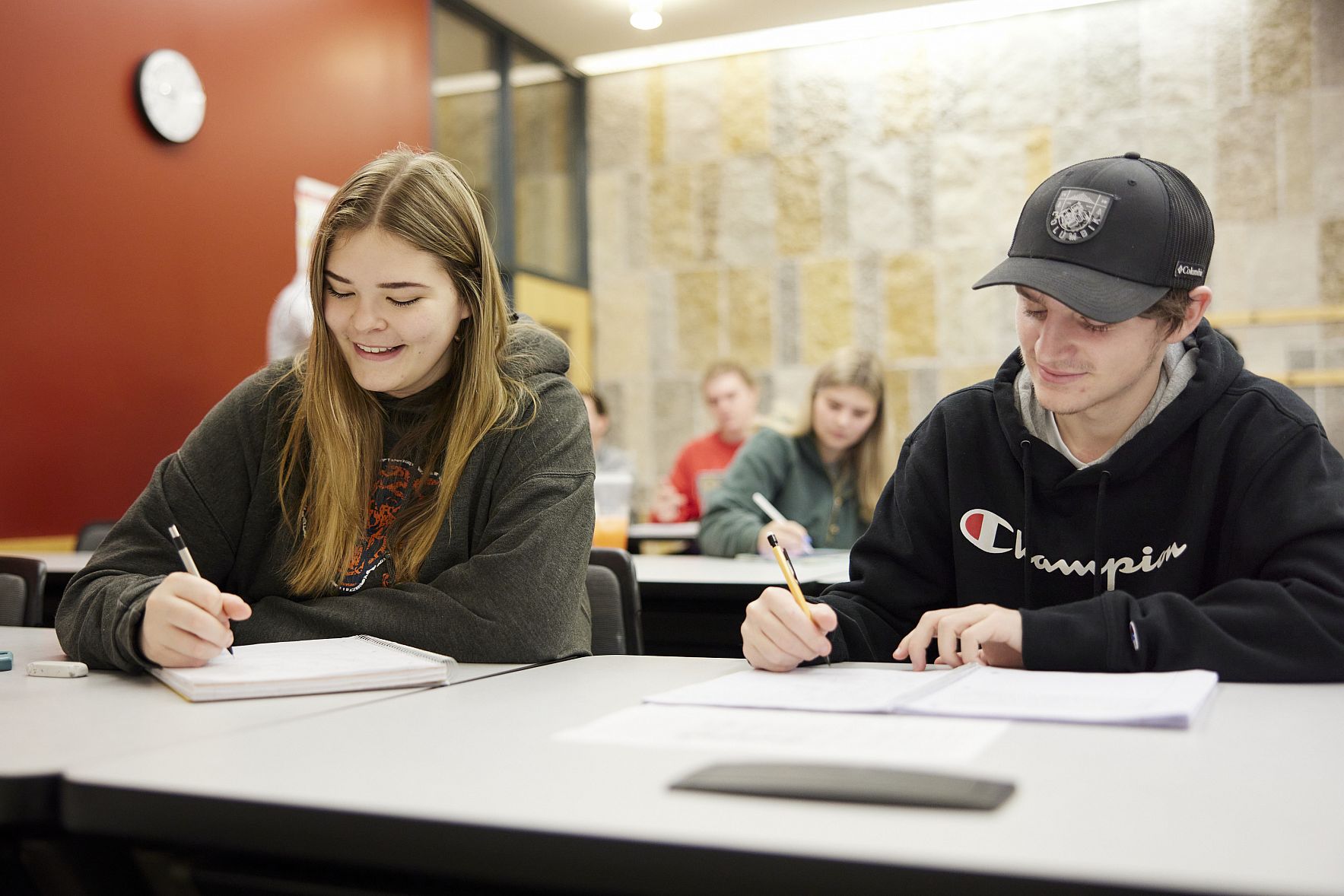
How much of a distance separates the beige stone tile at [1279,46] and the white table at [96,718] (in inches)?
212

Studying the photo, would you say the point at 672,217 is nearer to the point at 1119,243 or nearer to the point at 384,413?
the point at 384,413

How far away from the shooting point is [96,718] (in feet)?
3.38

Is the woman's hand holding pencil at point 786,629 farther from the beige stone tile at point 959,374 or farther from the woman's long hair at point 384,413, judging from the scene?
the beige stone tile at point 959,374

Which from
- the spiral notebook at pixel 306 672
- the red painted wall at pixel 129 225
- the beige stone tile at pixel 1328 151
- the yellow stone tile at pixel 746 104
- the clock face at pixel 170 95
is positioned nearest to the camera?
the spiral notebook at pixel 306 672

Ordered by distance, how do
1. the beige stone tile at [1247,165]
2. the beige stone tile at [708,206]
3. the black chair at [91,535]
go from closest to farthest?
the black chair at [91,535], the beige stone tile at [1247,165], the beige stone tile at [708,206]

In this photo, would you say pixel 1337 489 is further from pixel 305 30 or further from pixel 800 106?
pixel 800 106

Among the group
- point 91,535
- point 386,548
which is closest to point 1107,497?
point 386,548

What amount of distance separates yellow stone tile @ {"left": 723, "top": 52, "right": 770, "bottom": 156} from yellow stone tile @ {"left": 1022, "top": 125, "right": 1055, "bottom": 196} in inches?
52.1

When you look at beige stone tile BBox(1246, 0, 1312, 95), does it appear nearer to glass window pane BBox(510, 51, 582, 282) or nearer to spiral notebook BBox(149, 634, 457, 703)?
glass window pane BBox(510, 51, 582, 282)

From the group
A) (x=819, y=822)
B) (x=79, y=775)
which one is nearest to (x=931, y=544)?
(x=819, y=822)

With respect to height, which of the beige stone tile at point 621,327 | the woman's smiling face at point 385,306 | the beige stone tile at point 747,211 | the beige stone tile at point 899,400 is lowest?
the beige stone tile at point 899,400

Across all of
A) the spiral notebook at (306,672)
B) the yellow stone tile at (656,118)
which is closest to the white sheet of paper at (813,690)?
the spiral notebook at (306,672)

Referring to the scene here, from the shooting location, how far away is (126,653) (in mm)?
1253

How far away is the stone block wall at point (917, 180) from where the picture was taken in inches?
214
